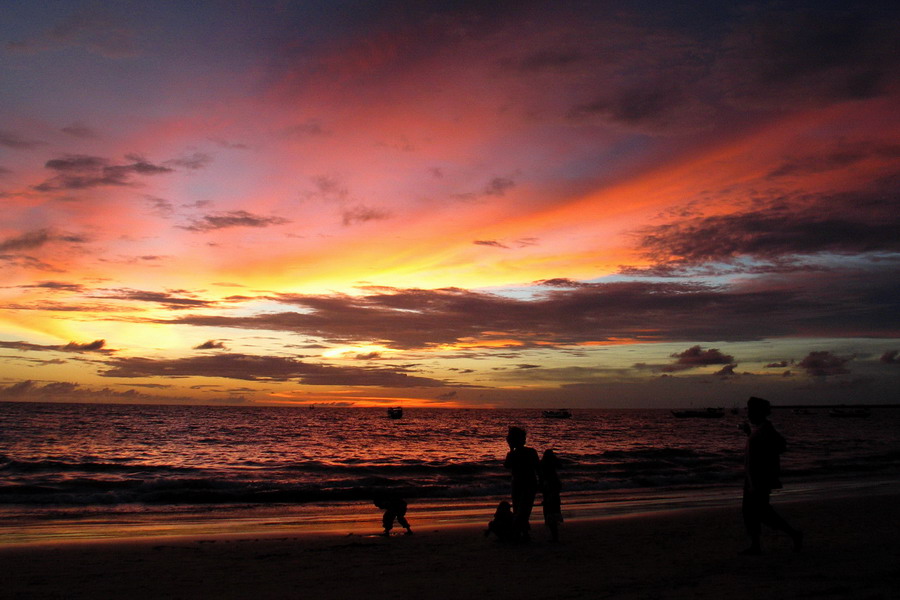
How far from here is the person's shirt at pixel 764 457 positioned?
9383 mm

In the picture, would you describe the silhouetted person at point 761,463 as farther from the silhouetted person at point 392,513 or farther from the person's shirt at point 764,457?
the silhouetted person at point 392,513

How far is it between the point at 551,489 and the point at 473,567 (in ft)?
8.63

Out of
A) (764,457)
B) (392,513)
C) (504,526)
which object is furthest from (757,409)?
(392,513)

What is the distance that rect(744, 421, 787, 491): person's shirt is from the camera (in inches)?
369

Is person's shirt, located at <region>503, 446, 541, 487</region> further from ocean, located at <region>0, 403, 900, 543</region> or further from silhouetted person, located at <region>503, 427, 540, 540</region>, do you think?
ocean, located at <region>0, 403, 900, 543</region>

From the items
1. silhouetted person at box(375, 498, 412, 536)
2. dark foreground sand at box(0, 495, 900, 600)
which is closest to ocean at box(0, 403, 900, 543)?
silhouetted person at box(375, 498, 412, 536)

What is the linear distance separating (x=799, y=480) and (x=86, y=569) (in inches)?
1165

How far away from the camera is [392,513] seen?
525 inches

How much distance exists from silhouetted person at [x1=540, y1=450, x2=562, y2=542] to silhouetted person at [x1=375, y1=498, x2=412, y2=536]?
3.20m

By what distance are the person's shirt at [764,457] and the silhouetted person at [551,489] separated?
11.7 feet

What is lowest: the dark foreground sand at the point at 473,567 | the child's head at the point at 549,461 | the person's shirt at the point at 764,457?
the dark foreground sand at the point at 473,567

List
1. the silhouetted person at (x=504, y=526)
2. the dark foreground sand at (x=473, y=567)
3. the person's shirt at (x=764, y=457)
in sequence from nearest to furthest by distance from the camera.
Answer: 1. the dark foreground sand at (x=473, y=567)
2. the person's shirt at (x=764, y=457)
3. the silhouetted person at (x=504, y=526)

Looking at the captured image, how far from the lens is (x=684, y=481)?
28750mm

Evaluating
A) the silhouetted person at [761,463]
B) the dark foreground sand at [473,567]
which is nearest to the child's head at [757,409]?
the silhouetted person at [761,463]
